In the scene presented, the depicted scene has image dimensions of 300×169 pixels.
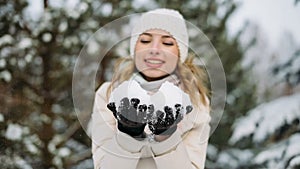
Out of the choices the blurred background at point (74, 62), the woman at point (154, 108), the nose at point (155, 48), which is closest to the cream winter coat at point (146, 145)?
the woman at point (154, 108)

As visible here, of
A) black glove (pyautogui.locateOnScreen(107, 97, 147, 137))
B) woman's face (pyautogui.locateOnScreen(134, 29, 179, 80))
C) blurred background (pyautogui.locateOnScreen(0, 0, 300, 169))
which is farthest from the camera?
blurred background (pyautogui.locateOnScreen(0, 0, 300, 169))

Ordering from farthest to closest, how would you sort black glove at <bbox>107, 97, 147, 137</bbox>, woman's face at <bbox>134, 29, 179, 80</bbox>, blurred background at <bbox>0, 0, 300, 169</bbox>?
blurred background at <bbox>0, 0, 300, 169</bbox> < woman's face at <bbox>134, 29, 179, 80</bbox> < black glove at <bbox>107, 97, 147, 137</bbox>

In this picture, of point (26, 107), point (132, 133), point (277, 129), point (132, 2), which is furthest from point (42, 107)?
point (277, 129)

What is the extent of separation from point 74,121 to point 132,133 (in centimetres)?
36

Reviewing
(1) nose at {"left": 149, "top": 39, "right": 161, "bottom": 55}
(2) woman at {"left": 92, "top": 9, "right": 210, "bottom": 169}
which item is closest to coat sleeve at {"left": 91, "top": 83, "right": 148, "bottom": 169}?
(2) woman at {"left": 92, "top": 9, "right": 210, "bottom": 169}

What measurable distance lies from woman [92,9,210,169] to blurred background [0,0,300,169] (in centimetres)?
21

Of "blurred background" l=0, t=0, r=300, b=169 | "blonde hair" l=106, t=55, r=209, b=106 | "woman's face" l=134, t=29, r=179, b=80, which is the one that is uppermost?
"woman's face" l=134, t=29, r=179, b=80

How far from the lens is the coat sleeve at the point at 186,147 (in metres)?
0.71

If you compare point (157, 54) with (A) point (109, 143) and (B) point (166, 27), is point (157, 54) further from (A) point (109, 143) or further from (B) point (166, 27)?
(A) point (109, 143)

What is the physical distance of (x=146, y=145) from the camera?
2.30ft

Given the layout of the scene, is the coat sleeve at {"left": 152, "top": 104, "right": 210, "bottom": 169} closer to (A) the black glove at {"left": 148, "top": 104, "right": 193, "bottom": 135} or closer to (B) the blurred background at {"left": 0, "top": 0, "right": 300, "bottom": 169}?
Result: (A) the black glove at {"left": 148, "top": 104, "right": 193, "bottom": 135}

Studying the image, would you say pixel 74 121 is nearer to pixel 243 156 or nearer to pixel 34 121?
pixel 34 121

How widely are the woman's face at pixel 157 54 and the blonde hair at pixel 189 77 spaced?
20mm

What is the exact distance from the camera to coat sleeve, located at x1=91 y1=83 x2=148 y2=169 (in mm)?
692
